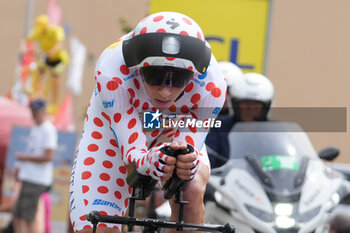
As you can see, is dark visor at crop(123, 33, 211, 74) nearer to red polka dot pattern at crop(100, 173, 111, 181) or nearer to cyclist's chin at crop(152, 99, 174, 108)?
cyclist's chin at crop(152, 99, 174, 108)

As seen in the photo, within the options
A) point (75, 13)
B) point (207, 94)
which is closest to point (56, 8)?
point (75, 13)

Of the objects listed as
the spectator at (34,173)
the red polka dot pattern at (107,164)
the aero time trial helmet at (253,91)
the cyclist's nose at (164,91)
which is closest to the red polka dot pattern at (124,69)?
the cyclist's nose at (164,91)

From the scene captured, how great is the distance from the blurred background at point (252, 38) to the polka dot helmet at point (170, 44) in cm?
124

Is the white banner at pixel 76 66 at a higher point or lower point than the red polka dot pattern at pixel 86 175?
higher

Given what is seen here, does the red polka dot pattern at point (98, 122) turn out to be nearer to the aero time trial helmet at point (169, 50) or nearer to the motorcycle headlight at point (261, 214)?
the aero time trial helmet at point (169, 50)

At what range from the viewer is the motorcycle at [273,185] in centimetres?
504

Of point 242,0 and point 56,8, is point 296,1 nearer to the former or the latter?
point 56,8

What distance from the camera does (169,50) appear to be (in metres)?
3.36

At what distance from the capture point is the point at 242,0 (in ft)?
34.5

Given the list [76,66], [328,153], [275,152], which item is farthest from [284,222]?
[76,66]

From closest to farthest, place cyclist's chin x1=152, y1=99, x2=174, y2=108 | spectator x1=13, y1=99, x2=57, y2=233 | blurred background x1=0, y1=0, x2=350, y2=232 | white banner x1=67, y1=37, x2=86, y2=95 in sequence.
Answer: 1. cyclist's chin x1=152, y1=99, x2=174, y2=108
2. spectator x1=13, y1=99, x2=57, y2=233
3. blurred background x1=0, y1=0, x2=350, y2=232
4. white banner x1=67, y1=37, x2=86, y2=95

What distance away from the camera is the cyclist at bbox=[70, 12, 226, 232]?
11.1 ft

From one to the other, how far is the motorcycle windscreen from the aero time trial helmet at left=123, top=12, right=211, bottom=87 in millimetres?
1935

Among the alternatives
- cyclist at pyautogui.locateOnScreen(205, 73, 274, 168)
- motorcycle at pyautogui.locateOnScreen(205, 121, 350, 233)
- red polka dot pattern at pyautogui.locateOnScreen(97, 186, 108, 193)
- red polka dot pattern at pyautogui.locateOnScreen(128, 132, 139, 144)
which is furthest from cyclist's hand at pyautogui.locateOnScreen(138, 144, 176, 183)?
cyclist at pyautogui.locateOnScreen(205, 73, 274, 168)
